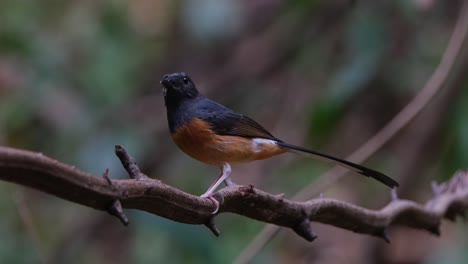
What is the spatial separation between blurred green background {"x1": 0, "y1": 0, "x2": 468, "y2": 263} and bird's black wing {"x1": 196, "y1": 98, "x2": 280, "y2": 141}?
57cm

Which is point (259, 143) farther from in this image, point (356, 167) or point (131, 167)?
point (131, 167)

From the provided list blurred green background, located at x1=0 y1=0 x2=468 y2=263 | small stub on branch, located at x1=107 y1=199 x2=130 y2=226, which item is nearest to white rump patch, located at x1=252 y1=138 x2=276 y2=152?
blurred green background, located at x1=0 y1=0 x2=468 y2=263

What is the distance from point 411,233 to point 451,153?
1.54 metres

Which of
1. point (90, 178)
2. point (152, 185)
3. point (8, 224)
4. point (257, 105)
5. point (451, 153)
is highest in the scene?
point (90, 178)

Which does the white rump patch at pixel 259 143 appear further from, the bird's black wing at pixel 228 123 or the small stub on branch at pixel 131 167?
the small stub on branch at pixel 131 167

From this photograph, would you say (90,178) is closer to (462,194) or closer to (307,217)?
(307,217)

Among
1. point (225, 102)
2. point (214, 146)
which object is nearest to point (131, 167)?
point (214, 146)

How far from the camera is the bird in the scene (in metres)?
3.64

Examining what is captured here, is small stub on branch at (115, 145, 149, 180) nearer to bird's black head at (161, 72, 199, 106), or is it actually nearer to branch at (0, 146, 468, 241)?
branch at (0, 146, 468, 241)

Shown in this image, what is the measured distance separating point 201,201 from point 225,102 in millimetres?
4029

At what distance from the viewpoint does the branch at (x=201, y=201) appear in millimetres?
1561

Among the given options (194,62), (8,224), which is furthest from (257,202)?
(194,62)

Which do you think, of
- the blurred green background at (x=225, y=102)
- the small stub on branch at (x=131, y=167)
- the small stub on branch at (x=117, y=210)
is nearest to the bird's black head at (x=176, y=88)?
the blurred green background at (x=225, y=102)

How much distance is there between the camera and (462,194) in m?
3.62
